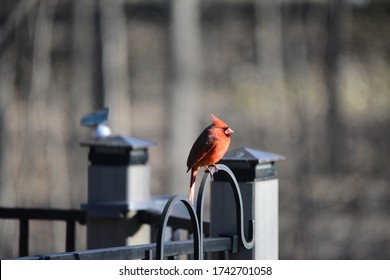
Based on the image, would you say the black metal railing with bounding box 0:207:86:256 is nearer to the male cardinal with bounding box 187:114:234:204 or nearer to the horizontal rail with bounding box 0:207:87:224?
the horizontal rail with bounding box 0:207:87:224

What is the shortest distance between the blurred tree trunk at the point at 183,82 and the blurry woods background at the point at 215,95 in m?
0.02

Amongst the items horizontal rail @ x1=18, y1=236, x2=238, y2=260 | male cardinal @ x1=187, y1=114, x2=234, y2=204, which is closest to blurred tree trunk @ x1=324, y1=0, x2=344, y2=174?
male cardinal @ x1=187, y1=114, x2=234, y2=204

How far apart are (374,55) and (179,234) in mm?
6862

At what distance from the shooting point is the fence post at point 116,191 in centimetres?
346

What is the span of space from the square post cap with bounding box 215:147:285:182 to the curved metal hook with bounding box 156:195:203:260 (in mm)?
576

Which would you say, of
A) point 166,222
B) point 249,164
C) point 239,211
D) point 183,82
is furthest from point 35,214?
point 183,82

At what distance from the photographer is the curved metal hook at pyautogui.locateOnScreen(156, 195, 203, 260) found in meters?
1.89

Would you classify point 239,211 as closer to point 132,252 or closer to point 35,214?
point 132,252

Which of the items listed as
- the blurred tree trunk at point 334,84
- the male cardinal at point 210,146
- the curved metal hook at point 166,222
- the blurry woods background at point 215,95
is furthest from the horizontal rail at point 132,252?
the blurred tree trunk at point 334,84

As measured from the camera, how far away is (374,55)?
9836 millimetres

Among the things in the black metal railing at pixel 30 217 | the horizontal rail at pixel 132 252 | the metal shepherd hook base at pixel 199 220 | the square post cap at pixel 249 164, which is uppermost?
the square post cap at pixel 249 164

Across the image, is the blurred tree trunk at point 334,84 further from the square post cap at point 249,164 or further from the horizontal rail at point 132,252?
the horizontal rail at point 132,252
